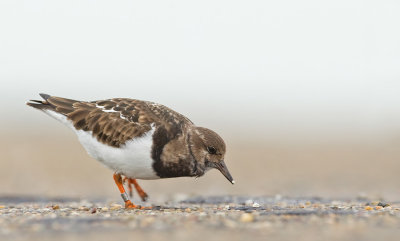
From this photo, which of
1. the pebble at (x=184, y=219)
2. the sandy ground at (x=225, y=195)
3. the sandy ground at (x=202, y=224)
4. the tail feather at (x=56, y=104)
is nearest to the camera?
the sandy ground at (x=202, y=224)

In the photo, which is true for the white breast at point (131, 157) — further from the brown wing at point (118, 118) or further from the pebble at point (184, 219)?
the pebble at point (184, 219)

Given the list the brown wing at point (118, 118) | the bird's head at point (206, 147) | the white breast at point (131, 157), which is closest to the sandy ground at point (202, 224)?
the white breast at point (131, 157)

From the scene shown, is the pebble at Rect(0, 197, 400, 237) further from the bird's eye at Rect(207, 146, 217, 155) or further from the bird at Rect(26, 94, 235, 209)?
the bird's eye at Rect(207, 146, 217, 155)

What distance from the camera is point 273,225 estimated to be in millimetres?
5855

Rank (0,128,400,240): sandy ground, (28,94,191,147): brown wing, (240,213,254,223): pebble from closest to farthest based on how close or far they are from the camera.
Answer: (0,128,400,240): sandy ground < (240,213,254,223): pebble < (28,94,191,147): brown wing

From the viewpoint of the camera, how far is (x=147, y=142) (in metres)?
7.39

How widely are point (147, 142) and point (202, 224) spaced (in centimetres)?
170

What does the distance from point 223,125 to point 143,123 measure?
69.8ft

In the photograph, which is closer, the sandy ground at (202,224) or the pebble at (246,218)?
the sandy ground at (202,224)

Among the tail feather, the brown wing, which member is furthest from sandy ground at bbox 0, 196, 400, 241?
the tail feather

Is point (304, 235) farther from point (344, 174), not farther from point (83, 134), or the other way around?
point (344, 174)

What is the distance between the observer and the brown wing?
757 centimetres

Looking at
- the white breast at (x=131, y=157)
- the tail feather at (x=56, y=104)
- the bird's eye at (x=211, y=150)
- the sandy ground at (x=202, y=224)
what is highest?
the tail feather at (x=56, y=104)

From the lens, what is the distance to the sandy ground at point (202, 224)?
5359mm
